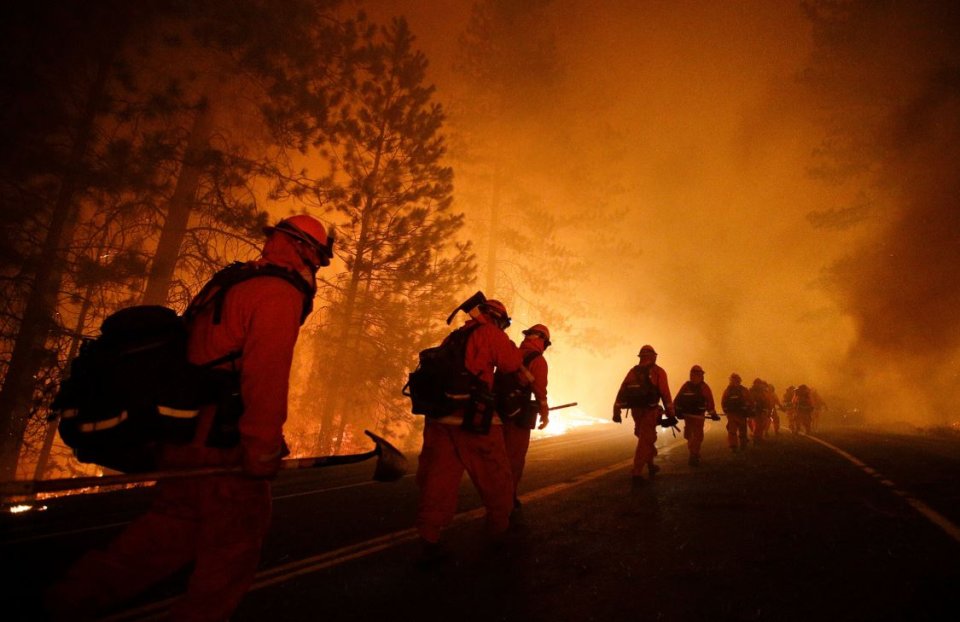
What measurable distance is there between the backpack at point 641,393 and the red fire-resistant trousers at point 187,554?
21.4ft

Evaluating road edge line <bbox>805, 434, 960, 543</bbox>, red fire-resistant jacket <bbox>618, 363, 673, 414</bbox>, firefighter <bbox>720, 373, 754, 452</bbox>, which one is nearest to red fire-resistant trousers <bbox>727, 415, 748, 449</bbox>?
firefighter <bbox>720, 373, 754, 452</bbox>

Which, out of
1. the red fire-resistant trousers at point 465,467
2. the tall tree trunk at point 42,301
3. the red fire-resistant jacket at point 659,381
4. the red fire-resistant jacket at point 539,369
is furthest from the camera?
the tall tree trunk at point 42,301

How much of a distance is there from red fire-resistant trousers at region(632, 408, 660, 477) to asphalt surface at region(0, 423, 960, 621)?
562 millimetres

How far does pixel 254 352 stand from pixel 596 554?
3028mm

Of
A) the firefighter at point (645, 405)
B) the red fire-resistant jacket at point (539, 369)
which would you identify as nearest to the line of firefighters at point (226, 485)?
the red fire-resistant jacket at point (539, 369)

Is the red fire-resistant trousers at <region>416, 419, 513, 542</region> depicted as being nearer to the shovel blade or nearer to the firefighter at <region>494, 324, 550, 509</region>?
the firefighter at <region>494, 324, 550, 509</region>

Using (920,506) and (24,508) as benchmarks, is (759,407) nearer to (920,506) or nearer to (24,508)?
(920,506)

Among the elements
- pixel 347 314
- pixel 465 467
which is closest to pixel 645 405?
pixel 465 467

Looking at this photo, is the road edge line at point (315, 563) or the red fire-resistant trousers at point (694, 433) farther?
the red fire-resistant trousers at point (694, 433)

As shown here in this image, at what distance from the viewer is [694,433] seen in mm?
9484

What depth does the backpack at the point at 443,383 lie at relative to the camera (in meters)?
3.97

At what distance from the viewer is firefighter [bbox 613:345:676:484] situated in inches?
294

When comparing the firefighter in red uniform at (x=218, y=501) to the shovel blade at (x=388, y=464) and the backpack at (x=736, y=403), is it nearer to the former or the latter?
the shovel blade at (x=388, y=464)

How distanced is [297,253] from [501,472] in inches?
103
